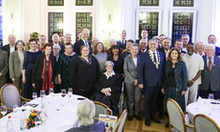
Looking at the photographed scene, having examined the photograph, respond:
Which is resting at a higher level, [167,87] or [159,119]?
[167,87]

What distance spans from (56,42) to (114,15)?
2.75m

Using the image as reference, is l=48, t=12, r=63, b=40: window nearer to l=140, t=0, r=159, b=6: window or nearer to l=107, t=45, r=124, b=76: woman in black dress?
l=140, t=0, r=159, b=6: window

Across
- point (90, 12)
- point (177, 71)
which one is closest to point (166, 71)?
point (177, 71)

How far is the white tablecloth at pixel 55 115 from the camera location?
2.67 meters

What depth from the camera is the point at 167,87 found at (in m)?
4.49

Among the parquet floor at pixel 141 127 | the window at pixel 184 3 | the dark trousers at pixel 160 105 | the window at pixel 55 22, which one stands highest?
the window at pixel 184 3

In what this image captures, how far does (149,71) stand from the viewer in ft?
14.9

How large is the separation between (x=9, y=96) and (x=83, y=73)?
138 centimetres

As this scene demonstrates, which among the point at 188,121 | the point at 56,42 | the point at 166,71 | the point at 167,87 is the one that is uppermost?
the point at 56,42

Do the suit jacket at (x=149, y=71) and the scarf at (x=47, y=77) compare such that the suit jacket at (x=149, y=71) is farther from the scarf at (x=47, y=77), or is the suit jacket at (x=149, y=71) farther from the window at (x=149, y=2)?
the window at (x=149, y=2)

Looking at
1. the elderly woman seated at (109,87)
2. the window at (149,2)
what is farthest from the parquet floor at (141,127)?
the window at (149,2)

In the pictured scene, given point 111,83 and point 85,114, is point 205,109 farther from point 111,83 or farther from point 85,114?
point 85,114

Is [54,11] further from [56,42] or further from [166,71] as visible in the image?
[166,71]

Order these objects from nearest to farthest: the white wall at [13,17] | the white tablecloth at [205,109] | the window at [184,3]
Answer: the white tablecloth at [205,109]
the white wall at [13,17]
the window at [184,3]
